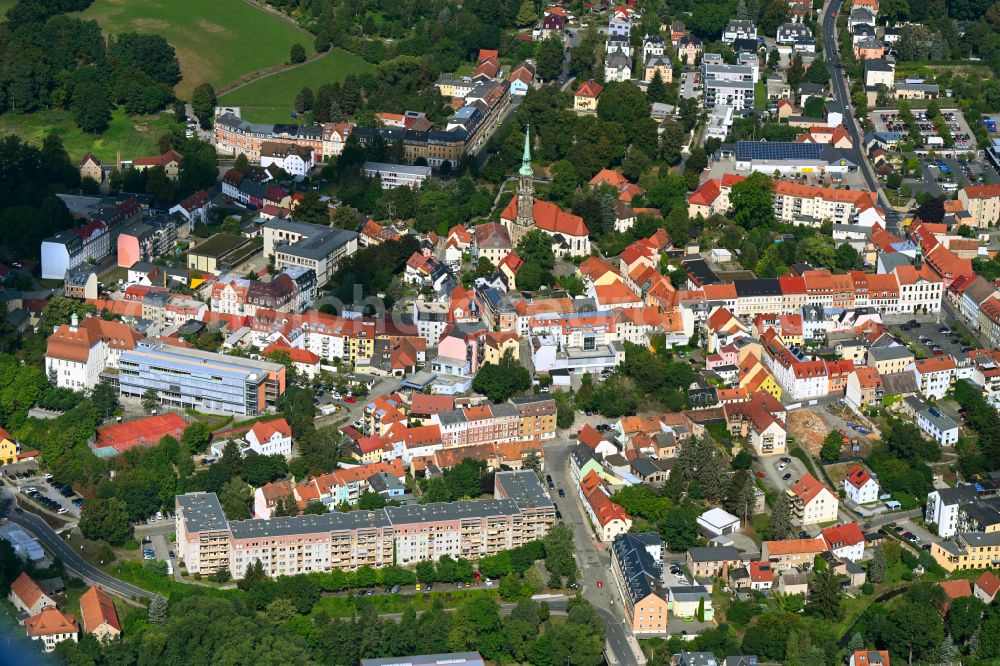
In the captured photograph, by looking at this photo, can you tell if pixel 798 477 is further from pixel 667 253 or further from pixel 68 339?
pixel 68 339

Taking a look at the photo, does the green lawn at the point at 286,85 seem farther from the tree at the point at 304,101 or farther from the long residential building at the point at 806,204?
the long residential building at the point at 806,204

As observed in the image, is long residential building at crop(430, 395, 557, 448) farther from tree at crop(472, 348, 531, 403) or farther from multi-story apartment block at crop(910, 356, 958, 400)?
multi-story apartment block at crop(910, 356, 958, 400)

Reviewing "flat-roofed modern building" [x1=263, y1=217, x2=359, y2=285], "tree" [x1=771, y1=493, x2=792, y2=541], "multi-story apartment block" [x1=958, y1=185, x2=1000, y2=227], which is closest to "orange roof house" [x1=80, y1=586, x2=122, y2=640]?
"tree" [x1=771, y1=493, x2=792, y2=541]

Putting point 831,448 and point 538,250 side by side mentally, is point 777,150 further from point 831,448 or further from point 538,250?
point 831,448

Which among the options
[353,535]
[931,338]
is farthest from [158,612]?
[931,338]

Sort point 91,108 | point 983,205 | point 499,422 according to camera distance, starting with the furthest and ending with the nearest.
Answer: point 91,108, point 983,205, point 499,422

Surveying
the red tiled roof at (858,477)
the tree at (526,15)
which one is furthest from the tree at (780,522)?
the tree at (526,15)

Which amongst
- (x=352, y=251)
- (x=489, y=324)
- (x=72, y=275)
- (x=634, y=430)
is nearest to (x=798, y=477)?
(x=634, y=430)
